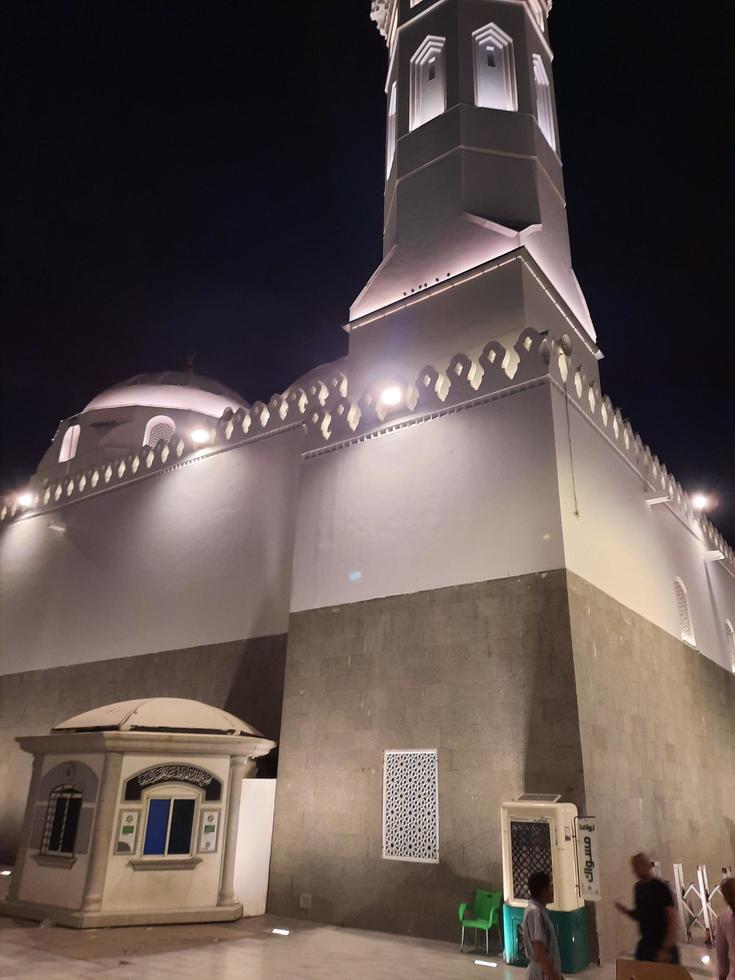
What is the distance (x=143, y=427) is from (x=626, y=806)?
1253 centimetres

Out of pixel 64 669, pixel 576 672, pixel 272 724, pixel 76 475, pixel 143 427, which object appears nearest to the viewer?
pixel 576 672

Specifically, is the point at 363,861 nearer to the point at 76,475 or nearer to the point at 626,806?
the point at 626,806

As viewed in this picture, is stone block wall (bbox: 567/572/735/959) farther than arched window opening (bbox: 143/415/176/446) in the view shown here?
No

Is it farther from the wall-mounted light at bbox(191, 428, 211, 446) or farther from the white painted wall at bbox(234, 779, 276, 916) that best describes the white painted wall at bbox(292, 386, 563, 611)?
the wall-mounted light at bbox(191, 428, 211, 446)

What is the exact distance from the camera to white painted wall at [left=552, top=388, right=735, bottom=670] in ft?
25.3

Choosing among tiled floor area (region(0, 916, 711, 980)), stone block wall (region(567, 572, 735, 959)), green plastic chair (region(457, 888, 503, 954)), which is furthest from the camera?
stone block wall (region(567, 572, 735, 959))

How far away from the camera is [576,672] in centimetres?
667

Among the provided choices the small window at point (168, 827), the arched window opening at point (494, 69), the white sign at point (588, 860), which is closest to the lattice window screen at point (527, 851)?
the white sign at point (588, 860)

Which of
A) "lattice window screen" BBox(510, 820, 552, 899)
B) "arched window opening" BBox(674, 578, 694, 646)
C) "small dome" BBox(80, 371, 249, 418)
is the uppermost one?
"small dome" BBox(80, 371, 249, 418)

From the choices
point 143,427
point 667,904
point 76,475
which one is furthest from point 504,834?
point 143,427

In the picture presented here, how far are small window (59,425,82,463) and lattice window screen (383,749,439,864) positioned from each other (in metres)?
12.0

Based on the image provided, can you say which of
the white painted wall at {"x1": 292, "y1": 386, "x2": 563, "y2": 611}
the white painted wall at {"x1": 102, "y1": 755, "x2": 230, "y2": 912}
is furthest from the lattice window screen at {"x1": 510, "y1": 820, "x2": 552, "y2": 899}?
the white painted wall at {"x1": 102, "y1": 755, "x2": 230, "y2": 912}

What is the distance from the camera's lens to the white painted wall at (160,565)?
34.2 feet

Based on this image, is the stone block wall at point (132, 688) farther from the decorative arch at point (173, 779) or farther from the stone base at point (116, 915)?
the stone base at point (116, 915)
